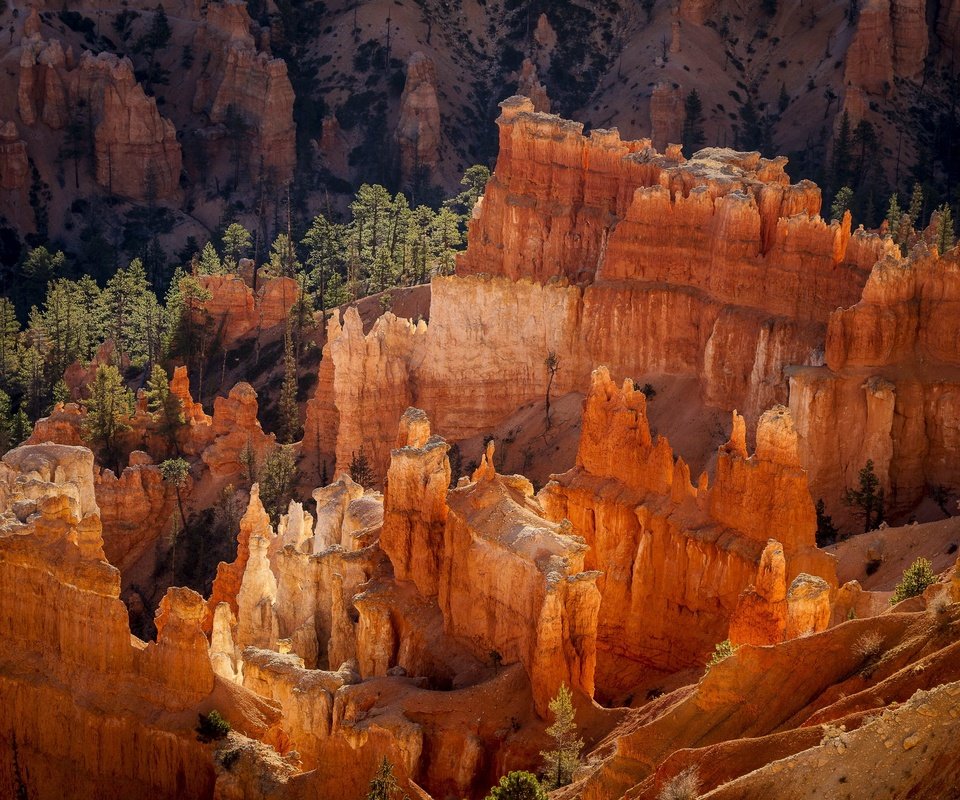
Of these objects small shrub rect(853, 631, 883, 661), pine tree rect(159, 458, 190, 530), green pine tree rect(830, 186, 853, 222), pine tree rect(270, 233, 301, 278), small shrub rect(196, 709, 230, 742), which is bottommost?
pine tree rect(159, 458, 190, 530)

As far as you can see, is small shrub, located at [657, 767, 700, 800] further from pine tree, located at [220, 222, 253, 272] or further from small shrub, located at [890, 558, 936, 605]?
pine tree, located at [220, 222, 253, 272]

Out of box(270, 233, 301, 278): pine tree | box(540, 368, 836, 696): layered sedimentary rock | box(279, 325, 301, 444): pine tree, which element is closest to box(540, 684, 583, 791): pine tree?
box(540, 368, 836, 696): layered sedimentary rock

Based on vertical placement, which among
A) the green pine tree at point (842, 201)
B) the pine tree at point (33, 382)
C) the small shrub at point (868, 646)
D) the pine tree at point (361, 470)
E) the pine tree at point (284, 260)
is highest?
the small shrub at point (868, 646)

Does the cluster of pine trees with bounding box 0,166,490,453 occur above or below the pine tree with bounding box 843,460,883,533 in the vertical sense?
below

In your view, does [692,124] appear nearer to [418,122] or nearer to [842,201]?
[418,122]

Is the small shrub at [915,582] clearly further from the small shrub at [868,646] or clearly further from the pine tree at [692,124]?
the pine tree at [692,124]

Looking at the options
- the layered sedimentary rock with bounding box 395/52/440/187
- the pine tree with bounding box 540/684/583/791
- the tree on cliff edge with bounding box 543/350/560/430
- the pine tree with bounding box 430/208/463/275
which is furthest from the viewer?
the layered sedimentary rock with bounding box 395/52/440/187

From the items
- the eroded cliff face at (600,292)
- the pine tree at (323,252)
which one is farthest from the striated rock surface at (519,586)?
the pine tree at (323,252)
